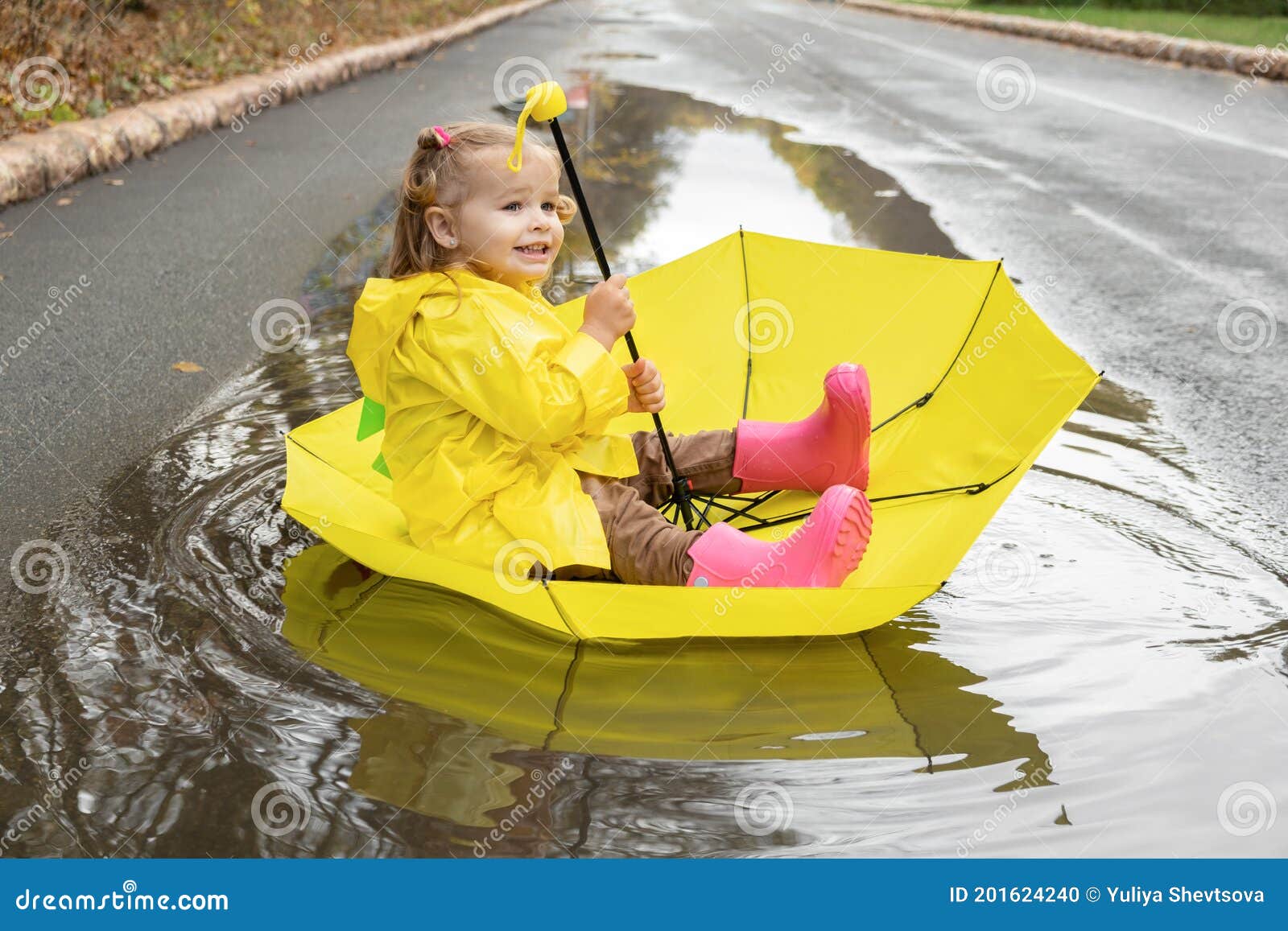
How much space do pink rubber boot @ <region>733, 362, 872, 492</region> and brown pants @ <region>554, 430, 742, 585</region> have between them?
0.06m

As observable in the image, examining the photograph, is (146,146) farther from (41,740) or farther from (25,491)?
(41,740)

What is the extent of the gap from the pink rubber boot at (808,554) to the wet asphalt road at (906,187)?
136cm

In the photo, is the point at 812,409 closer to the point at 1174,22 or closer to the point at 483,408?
the point at 483,408

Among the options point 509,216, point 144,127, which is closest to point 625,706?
point 509,216

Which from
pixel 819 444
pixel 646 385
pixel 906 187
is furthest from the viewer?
pixel 906 187

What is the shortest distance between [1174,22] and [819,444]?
749 inches

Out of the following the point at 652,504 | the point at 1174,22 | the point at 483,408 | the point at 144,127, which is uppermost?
the point at 1174,22

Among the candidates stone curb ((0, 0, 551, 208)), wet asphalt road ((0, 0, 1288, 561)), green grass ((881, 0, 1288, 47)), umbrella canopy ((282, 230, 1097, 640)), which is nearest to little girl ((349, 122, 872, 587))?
umbrella canopy ((282, 230, 1097, 640))

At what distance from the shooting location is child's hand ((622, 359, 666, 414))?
Answer: 3070 mm

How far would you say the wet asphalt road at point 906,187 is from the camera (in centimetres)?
420

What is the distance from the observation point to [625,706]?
2670mm

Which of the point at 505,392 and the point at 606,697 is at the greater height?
the point at 505,392

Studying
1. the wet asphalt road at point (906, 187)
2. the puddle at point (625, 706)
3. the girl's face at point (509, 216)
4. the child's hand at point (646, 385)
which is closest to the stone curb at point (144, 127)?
the wet asphalt road at point (906, 187)

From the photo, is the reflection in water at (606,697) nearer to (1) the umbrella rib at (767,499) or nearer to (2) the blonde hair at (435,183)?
(1) the umbrella rib at (767,499)
